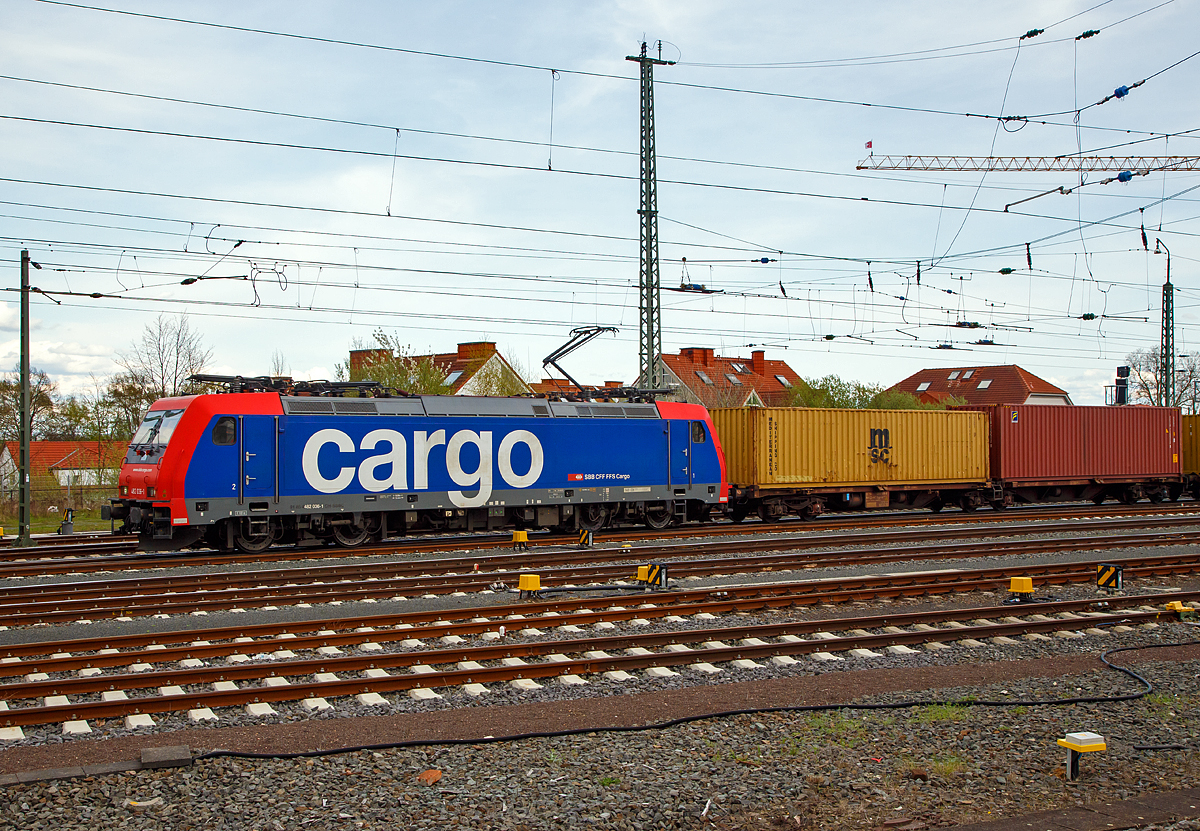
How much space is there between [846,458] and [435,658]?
1916 cm

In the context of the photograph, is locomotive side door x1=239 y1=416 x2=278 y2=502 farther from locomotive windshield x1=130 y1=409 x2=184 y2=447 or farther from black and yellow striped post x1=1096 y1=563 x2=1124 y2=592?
black and yellow striped post x1=1096 y1=563 x2=1124 y2=592

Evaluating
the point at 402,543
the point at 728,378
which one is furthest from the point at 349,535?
the point at 728,378

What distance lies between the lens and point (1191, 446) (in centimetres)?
3472

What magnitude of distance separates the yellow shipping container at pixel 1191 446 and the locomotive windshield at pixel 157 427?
33.8 meters

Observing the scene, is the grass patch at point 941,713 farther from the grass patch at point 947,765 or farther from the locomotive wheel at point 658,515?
the locomotive wheel at point 658,515

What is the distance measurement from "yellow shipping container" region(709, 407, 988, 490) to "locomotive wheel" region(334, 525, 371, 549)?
10557mm

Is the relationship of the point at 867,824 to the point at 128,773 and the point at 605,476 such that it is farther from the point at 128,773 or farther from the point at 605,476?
the point at 605,476

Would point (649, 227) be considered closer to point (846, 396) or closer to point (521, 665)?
point (521, 665)

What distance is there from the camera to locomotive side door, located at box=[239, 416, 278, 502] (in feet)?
58.5

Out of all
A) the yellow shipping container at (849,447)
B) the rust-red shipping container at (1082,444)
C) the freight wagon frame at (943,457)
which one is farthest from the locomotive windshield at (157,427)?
the rust-red shipping container at (1082,444)

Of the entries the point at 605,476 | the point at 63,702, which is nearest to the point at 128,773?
the point at 63,702

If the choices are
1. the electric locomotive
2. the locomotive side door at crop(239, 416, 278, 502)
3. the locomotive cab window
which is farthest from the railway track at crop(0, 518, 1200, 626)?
the locomotive cab window

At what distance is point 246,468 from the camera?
17797mm

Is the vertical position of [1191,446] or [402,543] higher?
[1191,446]
